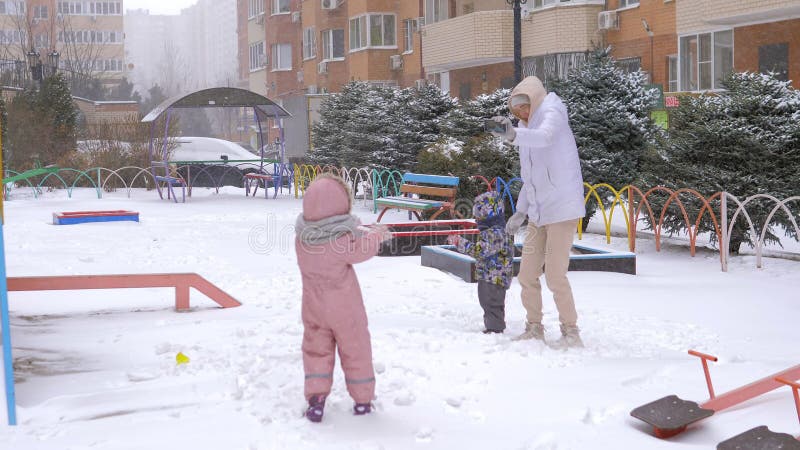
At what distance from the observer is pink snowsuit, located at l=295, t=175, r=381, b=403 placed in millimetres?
4824

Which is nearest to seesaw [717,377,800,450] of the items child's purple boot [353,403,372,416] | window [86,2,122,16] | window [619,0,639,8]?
child's purple boot [353,403,372,416]

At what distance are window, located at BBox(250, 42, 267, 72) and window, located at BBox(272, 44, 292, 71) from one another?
1726mm

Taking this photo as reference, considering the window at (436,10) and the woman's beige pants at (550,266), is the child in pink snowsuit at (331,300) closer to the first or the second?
the woman's beige pants at (550,266)

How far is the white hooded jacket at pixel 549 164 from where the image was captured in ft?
20.7

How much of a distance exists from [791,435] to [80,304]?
241 inches

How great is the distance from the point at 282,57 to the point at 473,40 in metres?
26.6

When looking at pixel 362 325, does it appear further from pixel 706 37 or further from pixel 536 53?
pixel 536 53

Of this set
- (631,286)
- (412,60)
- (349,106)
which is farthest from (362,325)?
(412,60)

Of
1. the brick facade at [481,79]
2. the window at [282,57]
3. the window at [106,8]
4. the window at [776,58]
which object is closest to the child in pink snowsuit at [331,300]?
the window at [776,58]

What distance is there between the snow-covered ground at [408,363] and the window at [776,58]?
10.8 meters

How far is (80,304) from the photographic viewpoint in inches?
333

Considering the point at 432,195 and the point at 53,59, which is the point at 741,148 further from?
the point at 53,59

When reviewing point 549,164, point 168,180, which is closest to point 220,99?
point 168,180

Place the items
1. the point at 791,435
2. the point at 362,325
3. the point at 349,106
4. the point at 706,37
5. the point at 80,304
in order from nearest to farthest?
the point at 791,435 < the point at 362,325 < the point at 80,304 < the point at 706,37 < the point at 349,106
